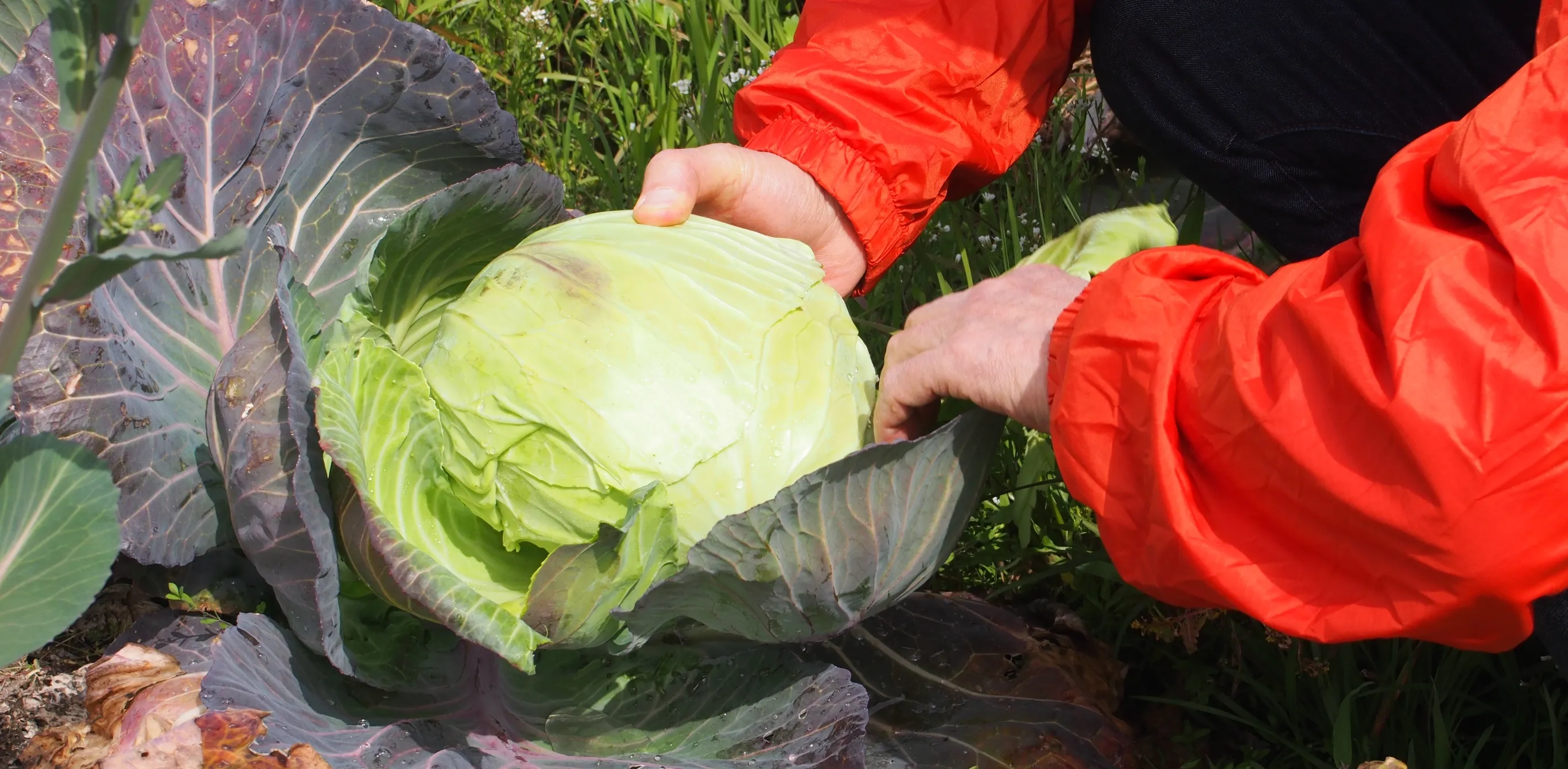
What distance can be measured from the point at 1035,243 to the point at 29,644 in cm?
233

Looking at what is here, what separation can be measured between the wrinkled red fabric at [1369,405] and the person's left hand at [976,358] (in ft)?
0.30

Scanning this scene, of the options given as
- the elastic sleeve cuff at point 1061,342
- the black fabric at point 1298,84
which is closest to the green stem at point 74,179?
the elastic sleeve cuff at point 1061,342

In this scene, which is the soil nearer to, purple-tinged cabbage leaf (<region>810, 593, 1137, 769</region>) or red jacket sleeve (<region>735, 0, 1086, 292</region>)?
purple-tinged cabbage leaf (<region>810, 593, 1137, 769</region>)

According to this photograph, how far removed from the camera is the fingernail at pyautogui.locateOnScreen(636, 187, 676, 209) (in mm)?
2037

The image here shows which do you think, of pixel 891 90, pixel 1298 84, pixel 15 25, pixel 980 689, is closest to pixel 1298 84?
pixel 1298 84

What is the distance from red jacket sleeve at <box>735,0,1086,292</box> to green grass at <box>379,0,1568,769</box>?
250 mm

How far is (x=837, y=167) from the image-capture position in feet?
8.20

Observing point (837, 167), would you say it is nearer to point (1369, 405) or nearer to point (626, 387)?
point (626, 387)

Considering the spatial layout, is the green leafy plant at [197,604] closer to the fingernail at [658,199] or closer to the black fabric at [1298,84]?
the fingernail at [658,199]

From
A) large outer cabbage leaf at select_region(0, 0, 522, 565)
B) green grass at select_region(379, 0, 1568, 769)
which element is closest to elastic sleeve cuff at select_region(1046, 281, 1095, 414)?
green grass at select_region(379, 0, 1568, 769)

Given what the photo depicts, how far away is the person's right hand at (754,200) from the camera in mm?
2086

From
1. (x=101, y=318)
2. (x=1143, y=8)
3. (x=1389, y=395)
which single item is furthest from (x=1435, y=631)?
(x=101, y=318)

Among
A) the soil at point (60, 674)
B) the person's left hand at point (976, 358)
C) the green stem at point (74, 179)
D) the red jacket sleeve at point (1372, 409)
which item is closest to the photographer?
the green stem at point (74, 179)

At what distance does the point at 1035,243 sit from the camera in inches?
114
